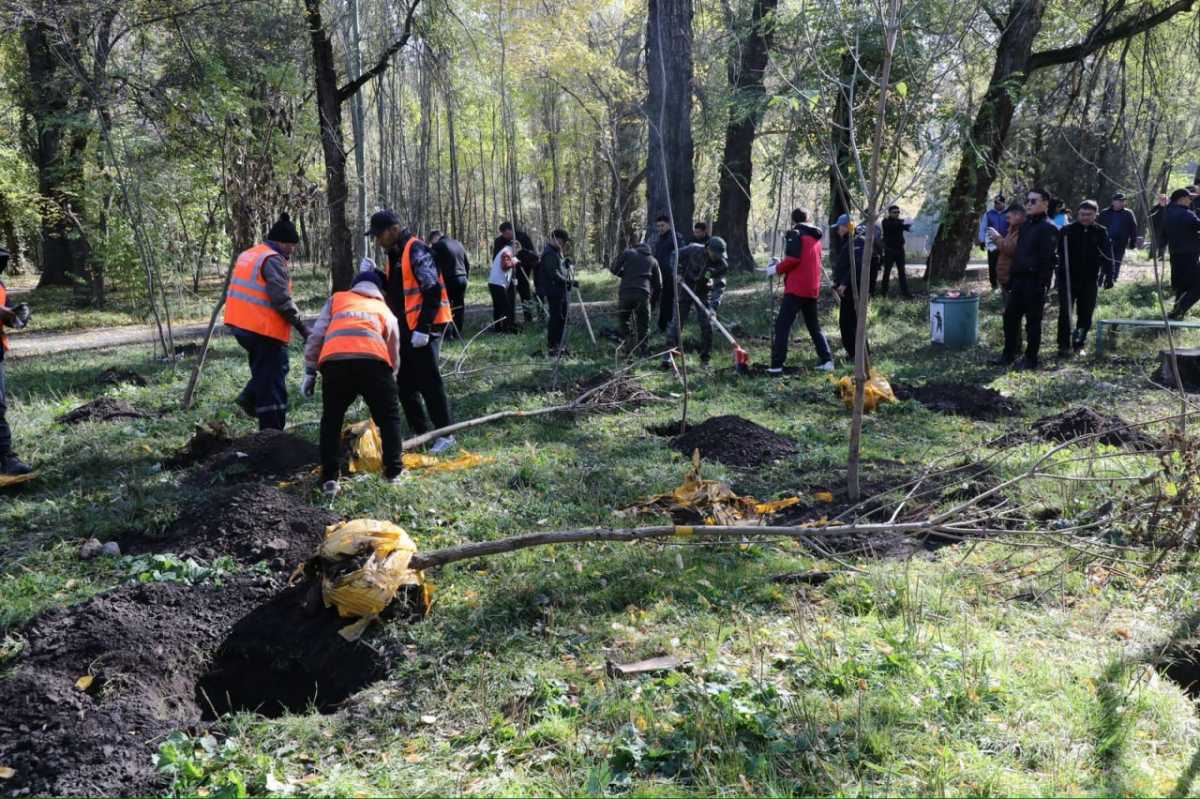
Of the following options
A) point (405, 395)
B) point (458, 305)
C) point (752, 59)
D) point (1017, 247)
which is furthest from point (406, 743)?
point (752, 59)

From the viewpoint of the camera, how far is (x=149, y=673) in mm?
3521

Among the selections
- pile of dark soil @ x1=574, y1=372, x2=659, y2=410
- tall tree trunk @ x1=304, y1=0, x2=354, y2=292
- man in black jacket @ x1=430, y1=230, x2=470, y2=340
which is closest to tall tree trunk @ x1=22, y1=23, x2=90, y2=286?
tall tree trunk @ x1=304, y1=0, x2=354, y2=292

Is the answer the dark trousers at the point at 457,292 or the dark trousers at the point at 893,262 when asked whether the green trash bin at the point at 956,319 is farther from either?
the dark trousers at the point at 457,292

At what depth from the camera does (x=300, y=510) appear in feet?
16.3

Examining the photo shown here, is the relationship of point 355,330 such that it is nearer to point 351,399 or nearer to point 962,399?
point 351,399

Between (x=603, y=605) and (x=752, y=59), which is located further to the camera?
(x=752, y=59)

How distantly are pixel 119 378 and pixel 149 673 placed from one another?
7.57 meters

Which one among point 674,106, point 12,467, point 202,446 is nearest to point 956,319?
point 674,106

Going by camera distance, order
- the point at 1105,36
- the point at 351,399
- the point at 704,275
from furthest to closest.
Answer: the point at 1105,36 < the point at 704,275 < the point at 351,399

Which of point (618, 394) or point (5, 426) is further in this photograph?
point (618, 394)

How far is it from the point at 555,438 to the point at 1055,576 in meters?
4.09

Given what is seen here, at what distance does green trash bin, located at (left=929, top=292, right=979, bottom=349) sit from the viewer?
10719mm

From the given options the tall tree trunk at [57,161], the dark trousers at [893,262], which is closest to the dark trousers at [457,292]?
the dark trousers at [893,262]

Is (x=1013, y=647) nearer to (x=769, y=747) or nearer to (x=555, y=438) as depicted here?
→ (x=769, y=747)
